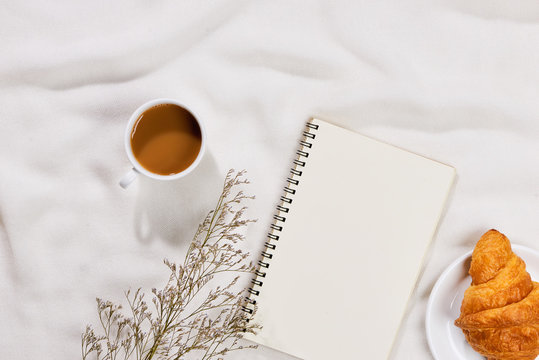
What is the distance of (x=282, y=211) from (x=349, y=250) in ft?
0.54

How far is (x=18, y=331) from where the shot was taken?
101 centimetres

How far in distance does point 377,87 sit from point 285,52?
21cm

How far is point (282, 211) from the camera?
979 millimetres

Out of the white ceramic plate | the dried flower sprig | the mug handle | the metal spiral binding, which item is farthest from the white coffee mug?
the white ceramic plate

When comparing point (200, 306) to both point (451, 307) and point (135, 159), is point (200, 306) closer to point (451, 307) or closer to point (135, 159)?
point (135, 159)

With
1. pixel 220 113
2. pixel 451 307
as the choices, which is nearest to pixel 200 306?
pixel 220 113

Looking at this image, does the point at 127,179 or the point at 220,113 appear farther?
the point at 220,113

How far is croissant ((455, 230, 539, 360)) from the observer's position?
875 millimetres

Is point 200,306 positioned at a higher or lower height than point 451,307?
lower

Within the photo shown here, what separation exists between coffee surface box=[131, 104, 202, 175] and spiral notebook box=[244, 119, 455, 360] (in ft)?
0.74

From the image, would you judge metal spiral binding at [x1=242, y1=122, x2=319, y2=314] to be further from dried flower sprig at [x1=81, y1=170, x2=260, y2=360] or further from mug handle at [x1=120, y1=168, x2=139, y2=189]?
mug handle at [x1=120, y1=168, x2=139, y2=189]

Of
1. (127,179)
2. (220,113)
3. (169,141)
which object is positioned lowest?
(127,179)

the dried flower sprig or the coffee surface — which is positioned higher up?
the coffee surface

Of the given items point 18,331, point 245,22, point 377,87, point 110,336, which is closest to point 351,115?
point 377,87
